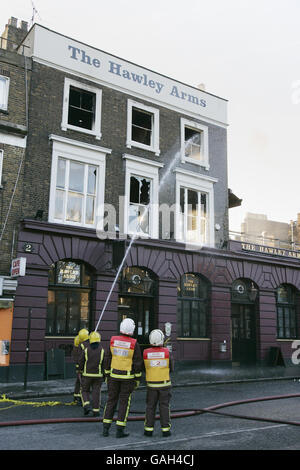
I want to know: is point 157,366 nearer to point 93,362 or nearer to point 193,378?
point 93,362

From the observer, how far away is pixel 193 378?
16188 millimetres

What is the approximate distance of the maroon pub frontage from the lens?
15.3 meters

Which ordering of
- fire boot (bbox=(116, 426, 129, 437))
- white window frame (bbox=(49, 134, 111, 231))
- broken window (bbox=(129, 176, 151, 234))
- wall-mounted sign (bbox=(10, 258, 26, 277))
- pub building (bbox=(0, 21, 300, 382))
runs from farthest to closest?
broken window (bbox=(129, 176, 151, 234)), white window frame (bbox=(49, 134, 111, 231)), pub building (bbox=(0, 21, 300, 382)), wall-mounted sign (bbox=(10, 258, 26, 277)), fire boot (bbox=(116, 426, 129, 437))

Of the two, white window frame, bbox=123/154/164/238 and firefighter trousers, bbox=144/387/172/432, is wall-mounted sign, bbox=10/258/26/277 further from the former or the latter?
firefighter trousers, bbox=144/387/172/432

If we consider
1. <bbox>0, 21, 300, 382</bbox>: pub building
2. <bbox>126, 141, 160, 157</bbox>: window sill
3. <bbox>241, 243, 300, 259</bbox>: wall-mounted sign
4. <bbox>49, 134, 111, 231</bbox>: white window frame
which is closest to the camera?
<bbox>0, 21, 300, 382</bbox>: pub building

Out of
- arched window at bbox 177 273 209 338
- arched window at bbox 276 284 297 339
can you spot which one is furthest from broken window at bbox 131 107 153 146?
arched window at bbox 276 284 297 339

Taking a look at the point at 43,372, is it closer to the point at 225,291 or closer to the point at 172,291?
the point at 172,291

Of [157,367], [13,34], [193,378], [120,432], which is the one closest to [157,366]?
[157,367]

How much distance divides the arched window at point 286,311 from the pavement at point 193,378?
7.75 ft

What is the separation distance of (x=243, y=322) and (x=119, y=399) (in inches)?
585

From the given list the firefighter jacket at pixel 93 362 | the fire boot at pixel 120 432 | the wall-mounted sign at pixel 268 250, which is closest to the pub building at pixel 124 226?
the wall-mounted sign at pixel 268 250

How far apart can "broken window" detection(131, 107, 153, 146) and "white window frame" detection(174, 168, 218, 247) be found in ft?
6.17

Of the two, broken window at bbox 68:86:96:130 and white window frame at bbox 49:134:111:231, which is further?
broken window at bbox 68:86:96:130
